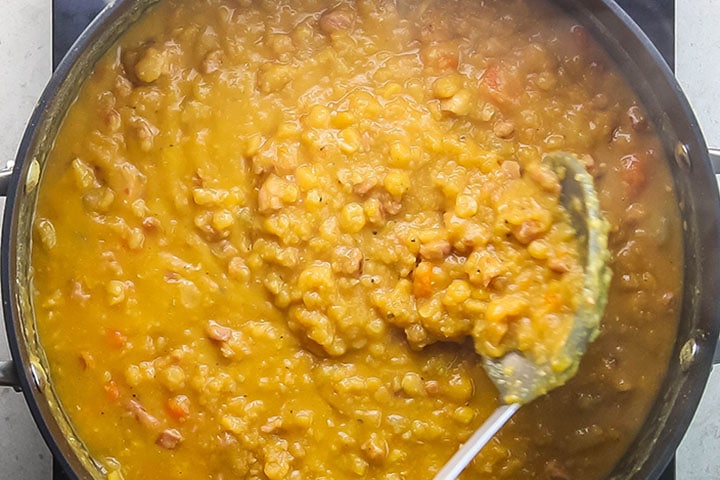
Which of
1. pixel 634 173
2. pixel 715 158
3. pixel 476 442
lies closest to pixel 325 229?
pixel 476 442

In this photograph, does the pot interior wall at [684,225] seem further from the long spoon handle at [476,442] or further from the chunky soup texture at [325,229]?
the long spoon handle at [476,442]

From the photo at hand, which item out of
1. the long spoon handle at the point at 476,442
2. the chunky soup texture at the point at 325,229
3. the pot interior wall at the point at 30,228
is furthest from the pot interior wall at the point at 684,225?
the pot interior wall at the point at 30,228

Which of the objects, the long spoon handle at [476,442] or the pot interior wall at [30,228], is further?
the long spoon handle at [476,442]

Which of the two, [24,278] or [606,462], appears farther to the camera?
[606,462]

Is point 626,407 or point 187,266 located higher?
point 187,266

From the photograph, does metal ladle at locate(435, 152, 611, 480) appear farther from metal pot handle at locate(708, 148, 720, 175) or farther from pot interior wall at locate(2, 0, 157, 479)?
pot interior wall at locate(2, 0, 157, 479)

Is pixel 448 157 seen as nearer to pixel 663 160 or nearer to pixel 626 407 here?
pixel 663 160

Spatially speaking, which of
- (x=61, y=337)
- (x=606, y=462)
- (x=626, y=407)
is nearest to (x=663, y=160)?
(x=626, y=407)

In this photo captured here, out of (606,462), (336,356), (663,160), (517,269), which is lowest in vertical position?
(606,462)
